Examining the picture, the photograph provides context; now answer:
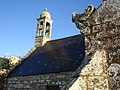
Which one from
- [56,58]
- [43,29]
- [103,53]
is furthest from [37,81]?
[103,53]

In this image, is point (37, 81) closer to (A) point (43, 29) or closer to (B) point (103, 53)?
(A) point (43, 29)

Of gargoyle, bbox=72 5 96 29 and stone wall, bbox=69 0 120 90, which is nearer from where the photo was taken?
stone wall, bbox=69 0 120 90

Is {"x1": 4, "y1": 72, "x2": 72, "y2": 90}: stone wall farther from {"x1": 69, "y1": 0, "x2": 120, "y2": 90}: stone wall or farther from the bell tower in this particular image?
{"x1": 69, "y1": 0, "x2": 120, "y2": 90}: stone wall

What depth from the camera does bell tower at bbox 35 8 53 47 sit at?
22.0 m

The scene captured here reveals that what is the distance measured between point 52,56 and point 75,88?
14.5m

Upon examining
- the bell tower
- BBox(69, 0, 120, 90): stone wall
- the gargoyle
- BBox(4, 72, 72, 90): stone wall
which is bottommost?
BBox(4, 72, 72, 90): stone wall

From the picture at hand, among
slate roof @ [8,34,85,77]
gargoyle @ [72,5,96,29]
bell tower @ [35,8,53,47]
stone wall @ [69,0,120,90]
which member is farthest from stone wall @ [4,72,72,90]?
stone wall @ [69,0,120,90]

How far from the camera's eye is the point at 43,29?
74.4ft

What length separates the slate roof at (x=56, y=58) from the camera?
46.9 feet

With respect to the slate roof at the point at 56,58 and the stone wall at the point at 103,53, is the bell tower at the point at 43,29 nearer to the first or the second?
the slate roof at the point at 56,58

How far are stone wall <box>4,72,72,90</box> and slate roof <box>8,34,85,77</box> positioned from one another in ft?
1.18

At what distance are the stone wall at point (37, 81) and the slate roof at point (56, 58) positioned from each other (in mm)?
359

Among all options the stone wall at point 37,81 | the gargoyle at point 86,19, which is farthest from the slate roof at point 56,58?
the gargoyle at point 86,19

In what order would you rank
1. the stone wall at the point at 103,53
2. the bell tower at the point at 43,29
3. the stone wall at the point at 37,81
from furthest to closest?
the bell tower at the point at 43,29
the stone wall at the point at 37,81
the stone wall at the point at 103,53
